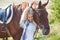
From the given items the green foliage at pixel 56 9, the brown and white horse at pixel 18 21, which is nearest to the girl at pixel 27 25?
the brown and white horse at pixel 18 21

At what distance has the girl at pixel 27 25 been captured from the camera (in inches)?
62.9

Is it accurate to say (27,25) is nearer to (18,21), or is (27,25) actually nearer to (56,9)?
(18,21)

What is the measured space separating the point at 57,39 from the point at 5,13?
17.3 inches

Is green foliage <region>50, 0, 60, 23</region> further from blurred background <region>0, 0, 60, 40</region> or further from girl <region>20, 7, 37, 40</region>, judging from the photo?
girl <region>20, 7, 37, 40</region>

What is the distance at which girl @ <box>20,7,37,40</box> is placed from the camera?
5.24ft

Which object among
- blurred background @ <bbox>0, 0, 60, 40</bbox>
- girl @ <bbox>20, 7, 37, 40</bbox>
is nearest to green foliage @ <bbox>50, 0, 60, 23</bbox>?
blurred background @ <bbox>0, 0, 60, 40</bbox>

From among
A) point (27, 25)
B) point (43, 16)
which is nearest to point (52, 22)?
point (43, 16)

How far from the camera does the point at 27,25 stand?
1.61 metres

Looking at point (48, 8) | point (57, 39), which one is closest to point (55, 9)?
point (48, 8)

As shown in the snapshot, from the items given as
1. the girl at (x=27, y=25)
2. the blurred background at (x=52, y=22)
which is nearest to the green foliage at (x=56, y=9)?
the blurred background at (x=52, y=22)

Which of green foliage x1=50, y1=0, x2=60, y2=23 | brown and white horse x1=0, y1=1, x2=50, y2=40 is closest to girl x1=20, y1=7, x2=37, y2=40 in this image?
brown and white horse x1=0, y1=1, x2=50, y2=40

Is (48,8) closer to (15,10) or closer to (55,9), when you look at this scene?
(55,9)

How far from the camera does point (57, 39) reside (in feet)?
5.28

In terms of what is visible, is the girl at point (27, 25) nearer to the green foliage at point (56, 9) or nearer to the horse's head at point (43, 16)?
the horse's head at point (43, 16)
